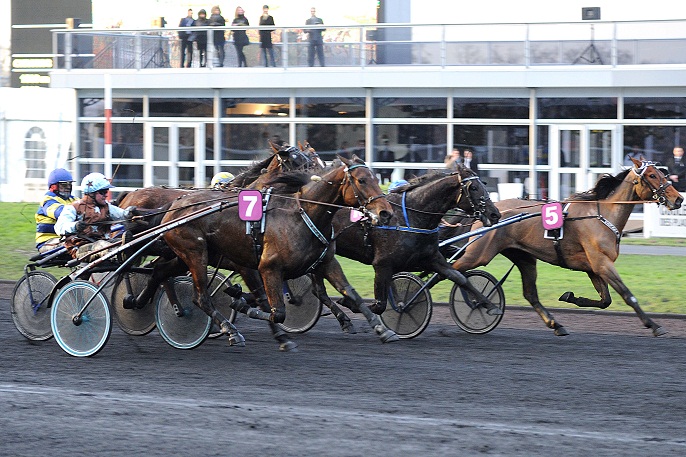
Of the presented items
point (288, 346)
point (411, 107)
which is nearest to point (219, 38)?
point (411, 107)

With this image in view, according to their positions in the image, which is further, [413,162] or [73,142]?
[73,142]

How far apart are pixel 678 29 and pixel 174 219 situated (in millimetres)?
13410

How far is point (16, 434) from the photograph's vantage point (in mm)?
6137

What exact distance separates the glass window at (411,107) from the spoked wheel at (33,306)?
12.9 metres

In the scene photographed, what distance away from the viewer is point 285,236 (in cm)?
886

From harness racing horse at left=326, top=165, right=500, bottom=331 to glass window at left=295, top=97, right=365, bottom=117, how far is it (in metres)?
12.0

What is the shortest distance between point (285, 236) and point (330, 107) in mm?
13402

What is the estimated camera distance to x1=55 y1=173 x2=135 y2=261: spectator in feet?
30.9

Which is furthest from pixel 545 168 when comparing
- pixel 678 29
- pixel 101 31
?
pixel 101 31

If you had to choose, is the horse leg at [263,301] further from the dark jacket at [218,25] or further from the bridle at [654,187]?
the dark jacket at [218,25]

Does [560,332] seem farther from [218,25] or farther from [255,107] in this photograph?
[218,25]

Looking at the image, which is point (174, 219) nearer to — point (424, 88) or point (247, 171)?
point (247, 171)

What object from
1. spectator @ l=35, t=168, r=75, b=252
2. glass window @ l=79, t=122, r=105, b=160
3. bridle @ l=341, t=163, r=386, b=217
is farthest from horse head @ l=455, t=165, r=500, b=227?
glass window @ l=79, t=122, r=105, b=160

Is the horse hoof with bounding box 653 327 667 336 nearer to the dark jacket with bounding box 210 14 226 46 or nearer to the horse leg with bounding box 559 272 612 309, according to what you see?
the horse leg with bounding box 559 272 612 309
